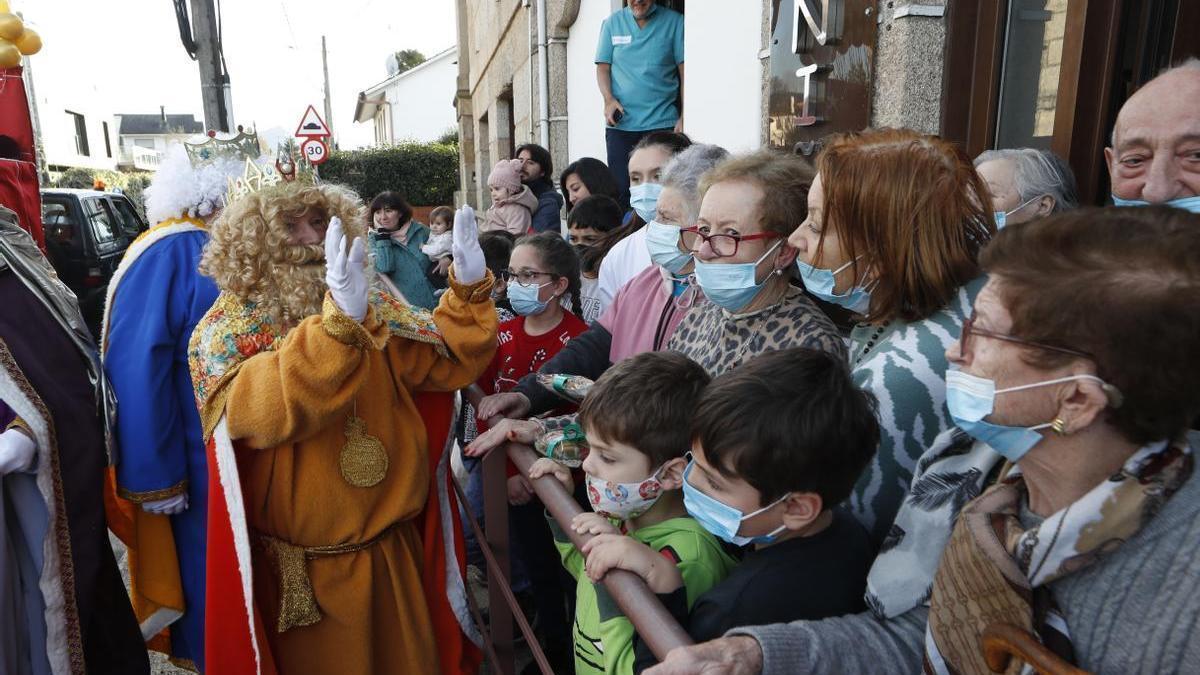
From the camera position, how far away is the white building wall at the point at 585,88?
7.73 m

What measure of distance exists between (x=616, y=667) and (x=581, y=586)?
32 centimetres

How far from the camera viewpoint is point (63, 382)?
2385 millimetres

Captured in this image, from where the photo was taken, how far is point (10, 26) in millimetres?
2609

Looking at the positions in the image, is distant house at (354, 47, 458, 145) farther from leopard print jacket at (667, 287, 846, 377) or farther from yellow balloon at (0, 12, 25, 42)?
leopard print jacket at (667, 287, 846, 377)

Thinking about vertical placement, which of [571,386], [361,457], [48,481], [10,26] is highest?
[10,26]

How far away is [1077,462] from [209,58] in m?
10.1

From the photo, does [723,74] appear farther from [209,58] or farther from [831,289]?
[209,58]

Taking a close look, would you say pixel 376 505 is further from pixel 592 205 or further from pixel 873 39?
pixel 873 39

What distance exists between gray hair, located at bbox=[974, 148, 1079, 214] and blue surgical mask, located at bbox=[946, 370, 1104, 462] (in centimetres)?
150

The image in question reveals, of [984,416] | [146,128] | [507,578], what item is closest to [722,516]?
[984,416]

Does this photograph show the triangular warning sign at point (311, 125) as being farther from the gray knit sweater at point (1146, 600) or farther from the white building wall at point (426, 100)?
the white building wall at point (426, 100)

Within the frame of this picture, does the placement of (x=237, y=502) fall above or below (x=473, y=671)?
above

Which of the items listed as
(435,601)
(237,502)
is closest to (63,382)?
(237,502)

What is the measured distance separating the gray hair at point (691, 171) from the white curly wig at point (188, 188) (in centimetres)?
175
